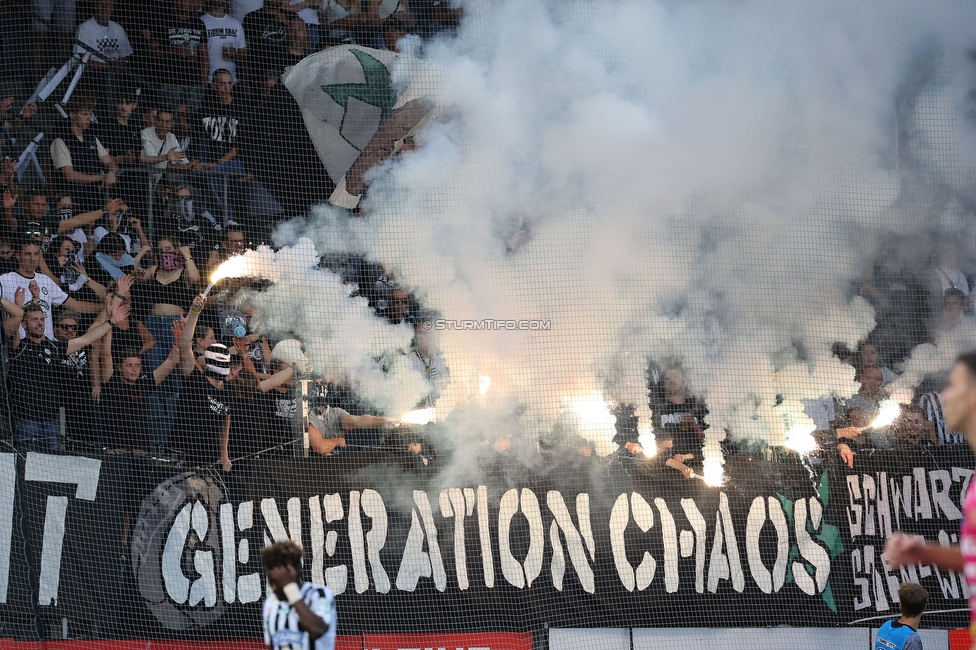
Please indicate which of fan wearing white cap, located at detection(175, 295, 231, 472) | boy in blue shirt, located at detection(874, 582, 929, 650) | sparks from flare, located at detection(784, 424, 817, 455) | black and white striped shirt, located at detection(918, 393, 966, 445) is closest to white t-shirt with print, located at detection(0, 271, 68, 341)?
fan wearing white cap, located at detection(175, 295, 231, 472)

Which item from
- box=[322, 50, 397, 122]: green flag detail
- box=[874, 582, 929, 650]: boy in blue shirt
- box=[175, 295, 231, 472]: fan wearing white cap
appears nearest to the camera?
box=[874, 582, 929, 650]: boy in blue shirt

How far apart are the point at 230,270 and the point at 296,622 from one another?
4.25 m

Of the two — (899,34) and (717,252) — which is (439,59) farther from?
(899,34)

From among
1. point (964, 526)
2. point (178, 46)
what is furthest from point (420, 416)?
point (964, 526)

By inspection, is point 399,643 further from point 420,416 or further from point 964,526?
point 964,526

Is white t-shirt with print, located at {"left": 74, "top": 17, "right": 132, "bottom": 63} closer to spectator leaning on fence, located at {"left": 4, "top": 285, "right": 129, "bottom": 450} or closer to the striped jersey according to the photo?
spectator leaning on fence, located at {"left": 4, "top": 285, "right": 129, "bottom": 450}

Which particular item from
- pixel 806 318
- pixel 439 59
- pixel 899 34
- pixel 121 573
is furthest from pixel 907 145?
pixel 121 573

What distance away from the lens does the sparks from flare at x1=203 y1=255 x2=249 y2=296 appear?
6.89 metres

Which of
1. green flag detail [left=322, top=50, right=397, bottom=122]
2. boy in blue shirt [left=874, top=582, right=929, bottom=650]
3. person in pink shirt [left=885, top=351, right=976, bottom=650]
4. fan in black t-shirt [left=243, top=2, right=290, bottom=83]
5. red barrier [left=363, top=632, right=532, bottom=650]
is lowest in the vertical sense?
red barrier [left=363, top=632, right=532, bottom=650]

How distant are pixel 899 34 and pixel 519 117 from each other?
328 cm

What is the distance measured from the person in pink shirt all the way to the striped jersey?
1740 mm

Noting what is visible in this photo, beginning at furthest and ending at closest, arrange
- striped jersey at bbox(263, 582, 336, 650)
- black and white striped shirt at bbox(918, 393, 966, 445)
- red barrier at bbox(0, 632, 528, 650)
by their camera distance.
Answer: black and white striped shirt at bbox(918, 393, 966, 445) < red barrier at bbox(0, 632, 528, 650) < striped jersey at bbox(263, 582, 336, 650)

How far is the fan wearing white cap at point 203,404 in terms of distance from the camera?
21.2 feet

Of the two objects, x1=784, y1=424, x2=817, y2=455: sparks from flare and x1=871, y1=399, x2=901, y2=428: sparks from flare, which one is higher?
x1=871, y1=399, x2=901, y2=428: sparks from flare
